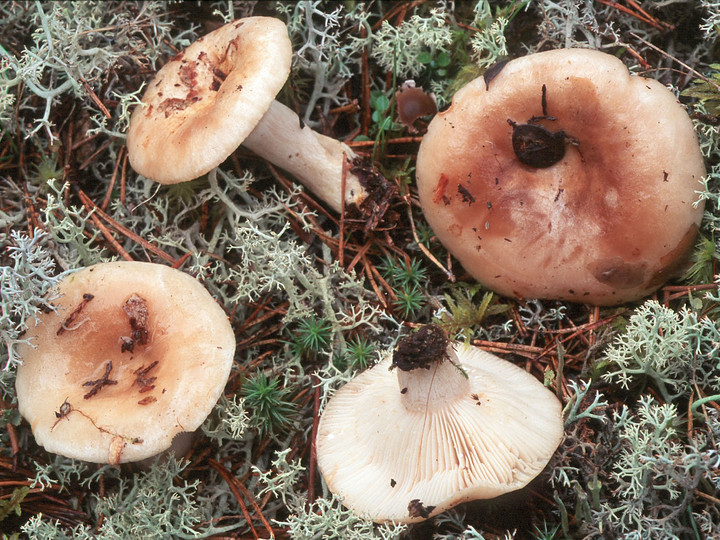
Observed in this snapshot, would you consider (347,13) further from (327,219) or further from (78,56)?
(78,56)

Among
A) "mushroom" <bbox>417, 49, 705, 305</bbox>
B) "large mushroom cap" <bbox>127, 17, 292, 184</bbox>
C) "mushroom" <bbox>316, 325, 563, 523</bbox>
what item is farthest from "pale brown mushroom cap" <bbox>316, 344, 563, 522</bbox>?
"large mushroom cap" <bbox>127, 17, 292, 184</bbox>

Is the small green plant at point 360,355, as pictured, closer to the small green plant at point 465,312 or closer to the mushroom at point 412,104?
the small green plant at point 465,312

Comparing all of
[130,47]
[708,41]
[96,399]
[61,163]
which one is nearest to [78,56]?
[130,47]

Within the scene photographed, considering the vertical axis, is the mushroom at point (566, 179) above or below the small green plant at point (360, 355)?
above

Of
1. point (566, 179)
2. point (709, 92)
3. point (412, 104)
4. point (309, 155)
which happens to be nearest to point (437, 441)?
point (566, 179)

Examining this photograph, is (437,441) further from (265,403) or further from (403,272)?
(403,272)

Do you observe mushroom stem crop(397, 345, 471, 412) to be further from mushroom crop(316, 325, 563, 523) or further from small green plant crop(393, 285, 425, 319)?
small green plant crop(393, 285, 425, 319)

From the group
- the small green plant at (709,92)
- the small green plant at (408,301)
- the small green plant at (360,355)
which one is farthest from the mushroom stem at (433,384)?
the small green plant at (709,92)
